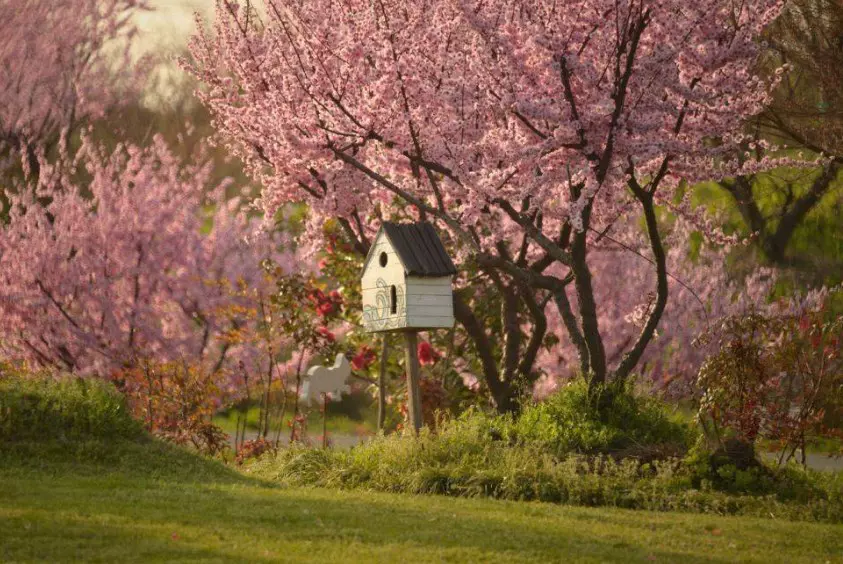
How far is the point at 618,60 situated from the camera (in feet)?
38.6

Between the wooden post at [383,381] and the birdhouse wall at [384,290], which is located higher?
the birdhouse wall at [384,290]

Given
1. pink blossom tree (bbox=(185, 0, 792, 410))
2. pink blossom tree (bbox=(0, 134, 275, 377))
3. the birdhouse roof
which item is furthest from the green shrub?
pink blossom tree (bbox=(185, 0, 792, 410))

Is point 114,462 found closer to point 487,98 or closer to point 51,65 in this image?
point 487,98

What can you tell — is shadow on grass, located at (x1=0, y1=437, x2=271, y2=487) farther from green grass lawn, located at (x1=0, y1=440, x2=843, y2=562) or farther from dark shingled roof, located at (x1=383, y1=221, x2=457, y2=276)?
dark shingled roof, located at (x1=383, y1=221, x2=457, y2=276)

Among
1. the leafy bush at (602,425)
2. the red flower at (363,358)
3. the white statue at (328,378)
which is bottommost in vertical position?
the leafy bush at (602,425)

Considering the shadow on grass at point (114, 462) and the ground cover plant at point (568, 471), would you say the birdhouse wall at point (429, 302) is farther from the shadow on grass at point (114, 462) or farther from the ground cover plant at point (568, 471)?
the shadow on grass at point (114, 462)

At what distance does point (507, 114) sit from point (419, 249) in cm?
169

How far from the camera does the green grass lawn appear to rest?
24.9ft

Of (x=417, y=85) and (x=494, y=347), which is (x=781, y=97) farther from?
(x=417, y=85)

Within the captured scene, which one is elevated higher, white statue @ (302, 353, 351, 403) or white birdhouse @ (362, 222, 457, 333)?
white birdhouse @ (362, 222, 457, 333)

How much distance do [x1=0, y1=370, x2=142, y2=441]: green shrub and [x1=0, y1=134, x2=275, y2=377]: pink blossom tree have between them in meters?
2.53

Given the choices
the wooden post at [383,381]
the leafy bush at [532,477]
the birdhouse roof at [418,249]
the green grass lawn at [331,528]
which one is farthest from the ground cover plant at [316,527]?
the wooden post at [383,381]

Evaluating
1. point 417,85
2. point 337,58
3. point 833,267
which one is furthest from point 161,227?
point 833,267

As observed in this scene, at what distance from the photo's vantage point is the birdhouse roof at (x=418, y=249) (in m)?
12.4
